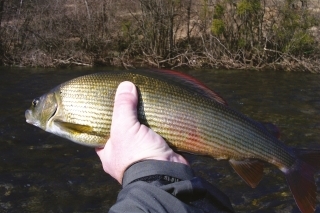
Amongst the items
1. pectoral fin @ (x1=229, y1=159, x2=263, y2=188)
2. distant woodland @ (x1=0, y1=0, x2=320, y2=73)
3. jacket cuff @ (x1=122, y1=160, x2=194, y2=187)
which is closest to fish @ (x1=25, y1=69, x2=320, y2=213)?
pectoral fin @ (x1=229, y1=159, x2=263, y2=188)

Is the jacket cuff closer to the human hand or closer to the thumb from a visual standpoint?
the human hand

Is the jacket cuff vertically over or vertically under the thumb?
A: under

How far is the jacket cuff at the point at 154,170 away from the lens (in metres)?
2.32

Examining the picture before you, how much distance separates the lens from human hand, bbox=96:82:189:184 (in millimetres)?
→ 2471

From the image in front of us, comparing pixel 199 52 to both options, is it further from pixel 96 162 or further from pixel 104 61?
pixel 96 162

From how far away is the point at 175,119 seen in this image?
277 cm

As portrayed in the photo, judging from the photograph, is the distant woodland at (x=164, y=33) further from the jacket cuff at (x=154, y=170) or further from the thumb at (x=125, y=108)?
the jacket cuff at (x=154, y=170)

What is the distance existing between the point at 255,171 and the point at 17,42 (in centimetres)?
2426

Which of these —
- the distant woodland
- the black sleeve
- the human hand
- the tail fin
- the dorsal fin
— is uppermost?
the dorsal fin

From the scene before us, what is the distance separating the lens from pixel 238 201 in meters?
6.71

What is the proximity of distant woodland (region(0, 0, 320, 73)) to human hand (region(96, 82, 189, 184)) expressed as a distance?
20835 millimetres

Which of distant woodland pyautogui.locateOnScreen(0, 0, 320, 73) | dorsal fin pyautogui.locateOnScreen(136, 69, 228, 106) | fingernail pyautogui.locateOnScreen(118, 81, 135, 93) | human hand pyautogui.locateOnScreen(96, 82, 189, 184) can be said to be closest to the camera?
human hand pyautogui.locateOnScreen(96, 82, 189, 184)

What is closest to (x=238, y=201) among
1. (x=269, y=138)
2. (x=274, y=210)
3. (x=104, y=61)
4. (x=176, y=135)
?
(x=274, y=210)

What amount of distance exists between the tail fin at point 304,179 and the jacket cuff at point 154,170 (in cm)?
106
